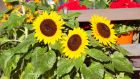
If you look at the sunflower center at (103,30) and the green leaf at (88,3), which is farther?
the green leaf at (88,3)

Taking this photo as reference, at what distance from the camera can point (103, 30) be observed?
2.48 m

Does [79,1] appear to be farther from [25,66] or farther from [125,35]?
[25,66]

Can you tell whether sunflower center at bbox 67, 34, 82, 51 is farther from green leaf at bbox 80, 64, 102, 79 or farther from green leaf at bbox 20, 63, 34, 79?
green leaf at bbox 20, 63, 34, 79

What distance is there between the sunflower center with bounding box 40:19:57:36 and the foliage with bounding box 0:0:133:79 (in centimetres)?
10

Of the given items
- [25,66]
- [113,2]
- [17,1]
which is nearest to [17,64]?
[25,66]

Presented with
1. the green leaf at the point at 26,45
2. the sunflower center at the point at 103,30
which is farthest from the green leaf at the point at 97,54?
the green leaf at the point at 26,45

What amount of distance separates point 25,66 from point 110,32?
0.63 m

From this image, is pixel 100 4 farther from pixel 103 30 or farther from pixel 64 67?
pixel 64 67

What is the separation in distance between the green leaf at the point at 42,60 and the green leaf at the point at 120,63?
47 cm

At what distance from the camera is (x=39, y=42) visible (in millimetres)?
2459

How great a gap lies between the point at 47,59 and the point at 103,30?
42cm

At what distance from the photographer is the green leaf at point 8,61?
2.53 metres

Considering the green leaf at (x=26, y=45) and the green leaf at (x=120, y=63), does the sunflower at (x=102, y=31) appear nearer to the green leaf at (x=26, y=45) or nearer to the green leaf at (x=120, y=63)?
the green leaf at (x=120, y=63)

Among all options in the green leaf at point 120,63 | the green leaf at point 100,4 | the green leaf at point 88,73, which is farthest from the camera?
the green leaf at point 100,4
